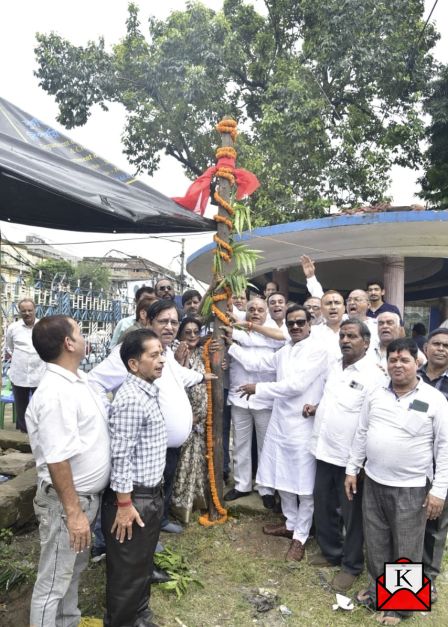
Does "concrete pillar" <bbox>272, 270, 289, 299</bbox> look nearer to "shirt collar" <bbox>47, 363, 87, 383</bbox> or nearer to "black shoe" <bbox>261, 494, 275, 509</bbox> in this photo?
"black shoe" <bbox>261, 494, 275, 509</bbox>

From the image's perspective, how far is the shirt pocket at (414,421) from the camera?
2859 millimetres

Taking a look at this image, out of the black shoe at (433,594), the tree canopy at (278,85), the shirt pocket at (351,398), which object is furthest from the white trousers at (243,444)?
the tree canopy at (278,85)

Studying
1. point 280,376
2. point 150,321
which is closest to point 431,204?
point 280,376

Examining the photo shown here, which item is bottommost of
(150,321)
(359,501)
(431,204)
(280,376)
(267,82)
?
(359,501)

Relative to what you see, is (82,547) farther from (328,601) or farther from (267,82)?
(267,82)

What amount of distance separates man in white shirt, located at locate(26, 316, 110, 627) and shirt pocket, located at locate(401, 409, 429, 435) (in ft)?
5.66

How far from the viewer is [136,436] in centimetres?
249

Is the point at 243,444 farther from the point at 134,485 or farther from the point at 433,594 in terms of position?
the point at 134,485

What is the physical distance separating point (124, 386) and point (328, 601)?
77.9 inches

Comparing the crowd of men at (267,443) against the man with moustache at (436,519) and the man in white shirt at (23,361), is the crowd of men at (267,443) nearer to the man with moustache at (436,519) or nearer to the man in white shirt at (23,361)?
the man with moustache at (436,519)

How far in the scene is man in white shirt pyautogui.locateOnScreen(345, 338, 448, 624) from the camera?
287 cm

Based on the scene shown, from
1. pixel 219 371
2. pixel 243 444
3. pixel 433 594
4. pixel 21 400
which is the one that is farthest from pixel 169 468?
pixel 21 400

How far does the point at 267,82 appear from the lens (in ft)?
46.9

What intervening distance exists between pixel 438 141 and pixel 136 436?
44.0ft
